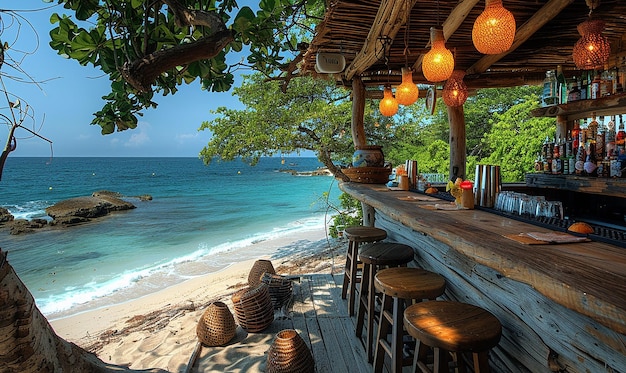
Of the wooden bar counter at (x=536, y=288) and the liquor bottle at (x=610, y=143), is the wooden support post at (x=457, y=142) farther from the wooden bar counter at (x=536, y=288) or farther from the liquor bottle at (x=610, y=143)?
the wooden bar counter at (x=536, y=288)

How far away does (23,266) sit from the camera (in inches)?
360

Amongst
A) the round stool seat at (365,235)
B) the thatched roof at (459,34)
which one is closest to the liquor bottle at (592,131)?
the thatched roof at (459,34)

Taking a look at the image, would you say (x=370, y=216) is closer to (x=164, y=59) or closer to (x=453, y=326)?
(x=453, y=326)

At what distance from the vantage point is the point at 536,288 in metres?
1.03

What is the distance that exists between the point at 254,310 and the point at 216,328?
13.3 inches

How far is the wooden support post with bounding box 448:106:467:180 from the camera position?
4747 mm

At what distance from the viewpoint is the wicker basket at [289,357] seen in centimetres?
234

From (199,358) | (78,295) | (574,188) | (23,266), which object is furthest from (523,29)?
(23,266)

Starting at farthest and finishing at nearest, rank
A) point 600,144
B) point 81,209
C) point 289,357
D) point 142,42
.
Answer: point 81,209 < point 600,144 < point 289,357 < point 142,42

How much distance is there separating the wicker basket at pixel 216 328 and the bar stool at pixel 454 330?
1.99 meters

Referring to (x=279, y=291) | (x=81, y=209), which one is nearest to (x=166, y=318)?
(x=279, y=291)

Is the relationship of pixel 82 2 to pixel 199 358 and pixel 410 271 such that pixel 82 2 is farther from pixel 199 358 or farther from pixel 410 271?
pixel 199 358

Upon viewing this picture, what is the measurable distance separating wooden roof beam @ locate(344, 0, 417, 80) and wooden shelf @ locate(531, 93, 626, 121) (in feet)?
6.07

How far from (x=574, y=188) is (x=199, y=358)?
11.5 feet
